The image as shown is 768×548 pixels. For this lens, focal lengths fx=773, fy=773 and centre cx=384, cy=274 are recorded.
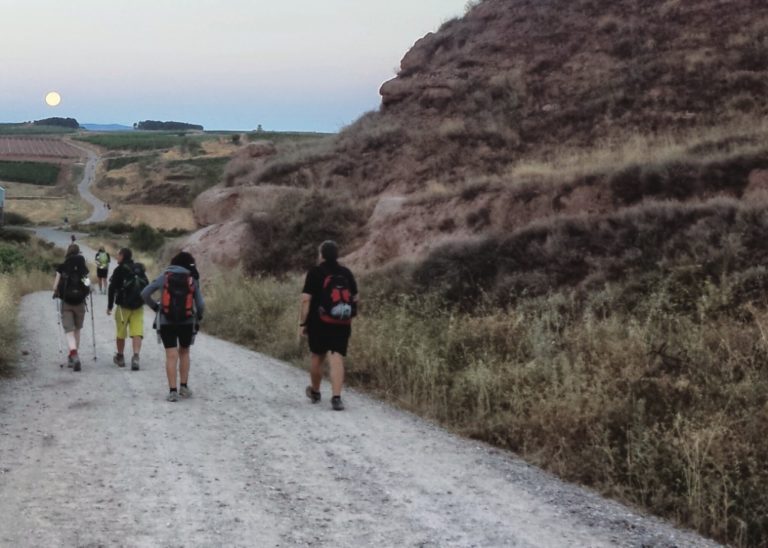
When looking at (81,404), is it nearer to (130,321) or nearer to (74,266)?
(130,321)

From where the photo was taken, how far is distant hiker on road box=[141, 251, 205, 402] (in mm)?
9344

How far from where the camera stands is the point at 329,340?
29.5 feet

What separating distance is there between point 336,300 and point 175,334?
2.22 m

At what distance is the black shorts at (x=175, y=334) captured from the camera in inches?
373

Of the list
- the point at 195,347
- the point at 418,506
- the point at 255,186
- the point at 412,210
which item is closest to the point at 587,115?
the point at 412,210

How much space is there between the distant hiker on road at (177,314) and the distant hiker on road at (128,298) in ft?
8.07

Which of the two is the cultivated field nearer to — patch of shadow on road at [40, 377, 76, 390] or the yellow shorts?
the yellow shorts

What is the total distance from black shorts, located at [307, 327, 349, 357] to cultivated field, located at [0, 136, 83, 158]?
6435 inches

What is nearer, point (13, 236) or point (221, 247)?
point (221, 247)

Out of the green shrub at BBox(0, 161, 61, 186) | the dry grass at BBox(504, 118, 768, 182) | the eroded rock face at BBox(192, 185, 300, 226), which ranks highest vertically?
the green shrub at BBox(0, 161, 61, 186)

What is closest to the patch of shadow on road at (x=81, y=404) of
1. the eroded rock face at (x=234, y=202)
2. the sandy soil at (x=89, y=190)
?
the eroded rock face at (x=234, y=202)

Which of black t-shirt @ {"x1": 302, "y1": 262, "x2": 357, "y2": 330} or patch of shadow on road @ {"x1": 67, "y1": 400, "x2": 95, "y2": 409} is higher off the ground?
black t-shirt @ {"x1": 302, "y1": 262, "x2": 357, "y2": 330}

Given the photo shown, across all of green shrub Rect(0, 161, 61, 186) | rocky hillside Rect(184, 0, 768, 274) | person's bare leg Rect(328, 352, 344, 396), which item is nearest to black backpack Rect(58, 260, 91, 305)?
person's bare leg Rect(328, 352, 344, 396)

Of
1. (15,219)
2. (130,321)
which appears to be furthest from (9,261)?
(15,219)
